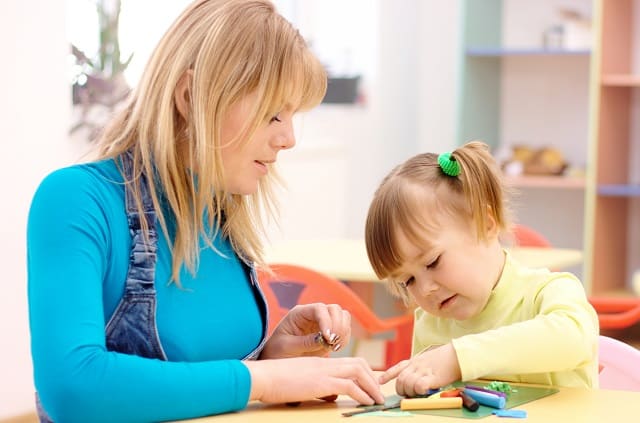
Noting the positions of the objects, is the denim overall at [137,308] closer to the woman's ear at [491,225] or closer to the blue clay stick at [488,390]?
the blue clay stick at [488,390]

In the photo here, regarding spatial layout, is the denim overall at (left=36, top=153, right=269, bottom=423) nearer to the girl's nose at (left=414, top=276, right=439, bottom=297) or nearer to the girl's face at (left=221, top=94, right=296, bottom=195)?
the girl's face at (left=221, top=94, right=296, bottom=195)

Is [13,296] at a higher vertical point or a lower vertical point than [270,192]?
lower

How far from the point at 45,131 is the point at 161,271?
2.22 metres

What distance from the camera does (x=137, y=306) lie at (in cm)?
137

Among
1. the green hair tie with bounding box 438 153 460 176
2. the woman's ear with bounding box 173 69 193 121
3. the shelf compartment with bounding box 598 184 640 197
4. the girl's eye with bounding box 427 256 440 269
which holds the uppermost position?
the woman's ear with bounding box 173 69 193 121

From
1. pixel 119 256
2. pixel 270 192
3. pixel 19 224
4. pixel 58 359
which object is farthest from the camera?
pixel 19 224

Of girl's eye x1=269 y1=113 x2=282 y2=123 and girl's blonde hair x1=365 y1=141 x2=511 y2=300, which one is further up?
girl's eye x1=269 y1=113 x2=282 y2=123

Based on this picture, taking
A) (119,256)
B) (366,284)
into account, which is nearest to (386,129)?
(366,284)

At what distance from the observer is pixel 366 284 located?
359 centimetres

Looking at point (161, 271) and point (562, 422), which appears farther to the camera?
point (161, 271)

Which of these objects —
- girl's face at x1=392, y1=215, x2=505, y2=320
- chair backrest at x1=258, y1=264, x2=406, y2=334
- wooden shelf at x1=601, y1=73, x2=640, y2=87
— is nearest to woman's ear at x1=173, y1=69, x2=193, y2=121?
girl's face at x1=392, y1=215, x2=505, y2=320

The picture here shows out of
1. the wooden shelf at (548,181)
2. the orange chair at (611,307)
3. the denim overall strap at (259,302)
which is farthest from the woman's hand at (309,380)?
the wooden shelf at (548,181)

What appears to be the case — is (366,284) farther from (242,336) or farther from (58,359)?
(58,359)

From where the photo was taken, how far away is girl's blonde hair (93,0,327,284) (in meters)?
1.42
